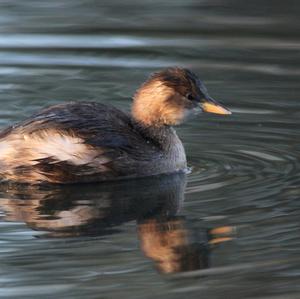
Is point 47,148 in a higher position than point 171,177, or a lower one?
higher

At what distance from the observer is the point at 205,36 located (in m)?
13.1

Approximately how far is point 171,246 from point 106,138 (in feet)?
5.24

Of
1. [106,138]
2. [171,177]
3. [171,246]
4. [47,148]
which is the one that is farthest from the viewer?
[171,177]

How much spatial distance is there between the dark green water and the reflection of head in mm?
12

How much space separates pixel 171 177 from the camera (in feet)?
28.8

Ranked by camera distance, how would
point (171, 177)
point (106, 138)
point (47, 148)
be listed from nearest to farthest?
point (47, 148), point (106, 138), point (171, 177)

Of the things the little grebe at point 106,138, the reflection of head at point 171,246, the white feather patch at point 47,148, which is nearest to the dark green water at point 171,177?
the reflection of head at point 171,246

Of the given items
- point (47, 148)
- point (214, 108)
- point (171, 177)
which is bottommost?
point (171, 177)

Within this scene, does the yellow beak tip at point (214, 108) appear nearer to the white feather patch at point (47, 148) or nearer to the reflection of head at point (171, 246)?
the white feather patch at point (47, 148)

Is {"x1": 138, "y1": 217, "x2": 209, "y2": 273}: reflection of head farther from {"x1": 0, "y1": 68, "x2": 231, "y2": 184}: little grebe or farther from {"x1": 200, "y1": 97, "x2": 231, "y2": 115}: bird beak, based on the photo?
{"x1": 200, "y1": 97, "x2": 231, "y2": 115}: bird beak

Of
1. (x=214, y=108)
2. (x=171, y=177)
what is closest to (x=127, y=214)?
(x=171, y=177)

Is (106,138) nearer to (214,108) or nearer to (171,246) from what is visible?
(214,108)

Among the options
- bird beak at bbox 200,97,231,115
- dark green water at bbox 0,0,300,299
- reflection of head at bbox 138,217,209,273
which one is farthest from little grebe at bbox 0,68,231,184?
reflection of head at bbox 138,217,209,273

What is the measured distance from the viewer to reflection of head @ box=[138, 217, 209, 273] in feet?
22.0
